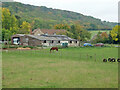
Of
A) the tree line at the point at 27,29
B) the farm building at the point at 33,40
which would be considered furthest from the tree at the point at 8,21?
the farm building at the point at 33,40

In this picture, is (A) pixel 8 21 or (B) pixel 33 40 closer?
(B) pixel 33 40

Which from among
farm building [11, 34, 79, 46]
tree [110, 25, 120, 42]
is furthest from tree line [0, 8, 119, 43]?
farm building [11, 34, 79, 46]

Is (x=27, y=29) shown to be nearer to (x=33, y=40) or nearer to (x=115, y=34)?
(x=33, y=40)

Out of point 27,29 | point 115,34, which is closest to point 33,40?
point 27,29

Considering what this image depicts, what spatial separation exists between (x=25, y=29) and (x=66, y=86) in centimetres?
6087

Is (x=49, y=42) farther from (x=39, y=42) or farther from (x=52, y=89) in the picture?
(x=52, y=89)

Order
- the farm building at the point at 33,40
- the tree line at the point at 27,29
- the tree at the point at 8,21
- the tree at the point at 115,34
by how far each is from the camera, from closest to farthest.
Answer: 1. the farm building at the point at 33,40
2. the tree at the point at 8,21
3. the tree line at the point at 27,29
4. the tree at the point at 115,34

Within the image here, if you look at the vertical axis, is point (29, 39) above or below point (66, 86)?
above

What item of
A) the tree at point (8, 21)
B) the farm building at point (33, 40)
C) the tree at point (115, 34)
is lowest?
the farm building at point (33, 40)

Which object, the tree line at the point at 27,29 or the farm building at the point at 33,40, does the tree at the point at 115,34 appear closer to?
the tree line at the point at 27,29

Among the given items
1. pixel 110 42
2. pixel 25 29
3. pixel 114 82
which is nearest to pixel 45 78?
pixel 114 82

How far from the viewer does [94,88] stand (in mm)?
8445

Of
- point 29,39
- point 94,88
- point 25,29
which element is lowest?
point 94,88

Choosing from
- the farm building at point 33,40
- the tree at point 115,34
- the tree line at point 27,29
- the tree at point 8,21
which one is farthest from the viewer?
the tree at point 115,34
